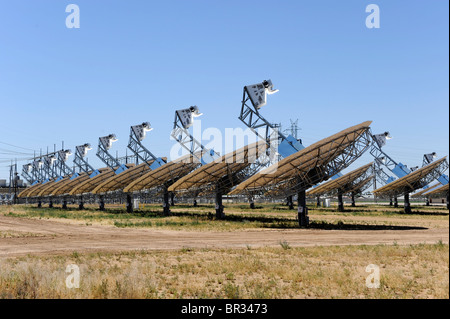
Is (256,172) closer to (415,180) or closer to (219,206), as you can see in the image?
(219,206)

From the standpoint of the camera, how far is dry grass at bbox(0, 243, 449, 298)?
585 inches

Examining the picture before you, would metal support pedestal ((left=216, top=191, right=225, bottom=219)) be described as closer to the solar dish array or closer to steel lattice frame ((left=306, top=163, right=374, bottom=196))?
the solar dish array

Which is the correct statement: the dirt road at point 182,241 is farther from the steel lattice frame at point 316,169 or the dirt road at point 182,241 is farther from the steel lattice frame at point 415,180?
the steel lattice frame at point 415,180

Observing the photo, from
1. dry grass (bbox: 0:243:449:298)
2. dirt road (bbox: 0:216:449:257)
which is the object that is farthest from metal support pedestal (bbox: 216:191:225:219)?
dry grass (bbox: 0:243:449:298)

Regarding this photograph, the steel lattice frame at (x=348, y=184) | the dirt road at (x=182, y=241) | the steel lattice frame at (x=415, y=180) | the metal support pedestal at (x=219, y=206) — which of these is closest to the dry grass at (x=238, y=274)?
the dirt road at (x=182, y=241)

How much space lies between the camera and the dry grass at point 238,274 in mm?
14859

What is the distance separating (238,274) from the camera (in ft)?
63.8

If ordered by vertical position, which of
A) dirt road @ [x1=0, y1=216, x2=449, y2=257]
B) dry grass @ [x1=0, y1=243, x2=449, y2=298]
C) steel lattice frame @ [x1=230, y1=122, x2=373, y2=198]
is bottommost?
dirt road @ [x1=0, y1=216, x2=449, y2=257]

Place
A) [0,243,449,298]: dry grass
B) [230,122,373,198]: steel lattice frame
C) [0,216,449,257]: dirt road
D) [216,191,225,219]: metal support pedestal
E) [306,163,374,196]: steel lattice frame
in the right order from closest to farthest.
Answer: [0,243,449,298]: dry grass, [0,216,449,257]: dirt road, [230,122,373,198]: steel lattice frame, [216,191,225,219]: metal support pedestal, [306,163,374,196]: steel lattice frame

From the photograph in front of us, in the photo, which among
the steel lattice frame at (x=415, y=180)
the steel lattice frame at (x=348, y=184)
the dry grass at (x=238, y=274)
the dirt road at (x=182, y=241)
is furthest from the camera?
the steel lattice frame at (x=348, y=184)

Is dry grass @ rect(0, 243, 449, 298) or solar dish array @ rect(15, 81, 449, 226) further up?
solar dish array @ rect(15, 81, 449, 226)

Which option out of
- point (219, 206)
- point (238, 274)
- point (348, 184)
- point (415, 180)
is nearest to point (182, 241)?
point (238, 274)

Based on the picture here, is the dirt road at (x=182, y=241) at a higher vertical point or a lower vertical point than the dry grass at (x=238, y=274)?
lower
